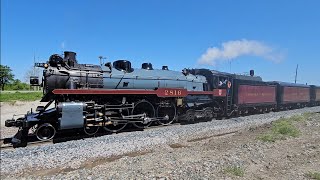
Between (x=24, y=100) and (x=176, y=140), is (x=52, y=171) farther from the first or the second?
(x=24, y=100)

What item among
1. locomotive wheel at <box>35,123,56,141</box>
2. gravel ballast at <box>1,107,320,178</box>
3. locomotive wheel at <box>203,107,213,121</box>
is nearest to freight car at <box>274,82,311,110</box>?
locomotive wheel at <box>203,107,213,121</box>

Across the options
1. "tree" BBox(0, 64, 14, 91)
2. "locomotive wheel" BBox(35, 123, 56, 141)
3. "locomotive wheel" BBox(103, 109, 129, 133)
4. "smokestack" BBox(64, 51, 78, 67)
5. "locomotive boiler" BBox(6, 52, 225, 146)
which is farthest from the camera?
"tree" BBox(0, 64, 14, 91)

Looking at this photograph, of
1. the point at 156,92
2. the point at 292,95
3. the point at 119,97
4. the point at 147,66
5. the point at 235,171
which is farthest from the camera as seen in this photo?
the point at 292,95

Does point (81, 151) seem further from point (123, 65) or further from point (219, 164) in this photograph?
point (123, 65)

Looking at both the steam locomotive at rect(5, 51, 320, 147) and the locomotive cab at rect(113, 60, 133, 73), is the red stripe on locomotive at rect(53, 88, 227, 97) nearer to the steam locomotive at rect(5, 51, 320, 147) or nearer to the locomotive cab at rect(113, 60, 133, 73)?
the steam locomotive at rect(5, 51, 320, 147)

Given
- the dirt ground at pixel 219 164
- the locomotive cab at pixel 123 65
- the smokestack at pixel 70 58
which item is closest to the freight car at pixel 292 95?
the locomotive cab at pixel 123 65

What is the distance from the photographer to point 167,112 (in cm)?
1631

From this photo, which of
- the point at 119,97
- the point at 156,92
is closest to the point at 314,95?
the point at 156,92

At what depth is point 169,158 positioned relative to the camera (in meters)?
8.27

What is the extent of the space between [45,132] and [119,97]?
3759mm

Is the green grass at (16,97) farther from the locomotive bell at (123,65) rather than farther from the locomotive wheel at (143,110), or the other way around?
the locomotive wheel at (143,110)

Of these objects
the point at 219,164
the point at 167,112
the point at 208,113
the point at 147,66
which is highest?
the point at 147,66

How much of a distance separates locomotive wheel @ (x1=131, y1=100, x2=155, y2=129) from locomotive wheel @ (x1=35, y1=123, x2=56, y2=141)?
3911mm

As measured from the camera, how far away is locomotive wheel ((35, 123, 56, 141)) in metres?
11.3
